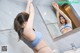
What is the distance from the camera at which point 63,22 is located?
71.6 inches

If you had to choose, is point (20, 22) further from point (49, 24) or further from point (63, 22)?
point (49, 24)

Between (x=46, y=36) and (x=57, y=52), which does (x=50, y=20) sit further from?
(x=57, y=52)

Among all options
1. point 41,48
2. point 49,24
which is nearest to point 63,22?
point 49,24

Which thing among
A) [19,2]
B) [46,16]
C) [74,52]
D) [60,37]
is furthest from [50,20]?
[74,52]

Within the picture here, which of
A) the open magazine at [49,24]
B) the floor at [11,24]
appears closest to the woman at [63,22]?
the open magazine at [49,24]

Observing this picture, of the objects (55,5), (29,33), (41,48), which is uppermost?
(55,5)

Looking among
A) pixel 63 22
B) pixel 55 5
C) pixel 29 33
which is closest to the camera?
pixel 29 33

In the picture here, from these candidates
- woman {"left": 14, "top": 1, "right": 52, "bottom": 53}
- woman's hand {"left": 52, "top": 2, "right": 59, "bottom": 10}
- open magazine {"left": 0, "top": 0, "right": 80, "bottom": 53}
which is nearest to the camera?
woman {"left": 14, "top": 1, "right": 52, "bottom": 53}

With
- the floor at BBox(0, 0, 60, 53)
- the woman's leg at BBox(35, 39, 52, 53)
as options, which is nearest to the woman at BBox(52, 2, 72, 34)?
the floor at BBox(0, 0, 60, 53)

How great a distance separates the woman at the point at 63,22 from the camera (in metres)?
1.76

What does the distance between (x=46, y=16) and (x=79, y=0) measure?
50 centimetres

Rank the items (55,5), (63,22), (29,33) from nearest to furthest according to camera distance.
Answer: (29,33)
(63,22)
(55,5)

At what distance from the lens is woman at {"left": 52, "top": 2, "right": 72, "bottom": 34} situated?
1764 millimetres

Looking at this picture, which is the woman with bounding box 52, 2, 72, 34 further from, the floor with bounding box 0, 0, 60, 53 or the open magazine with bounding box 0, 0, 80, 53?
the floor with bounding box 0, 0, 60, 53
